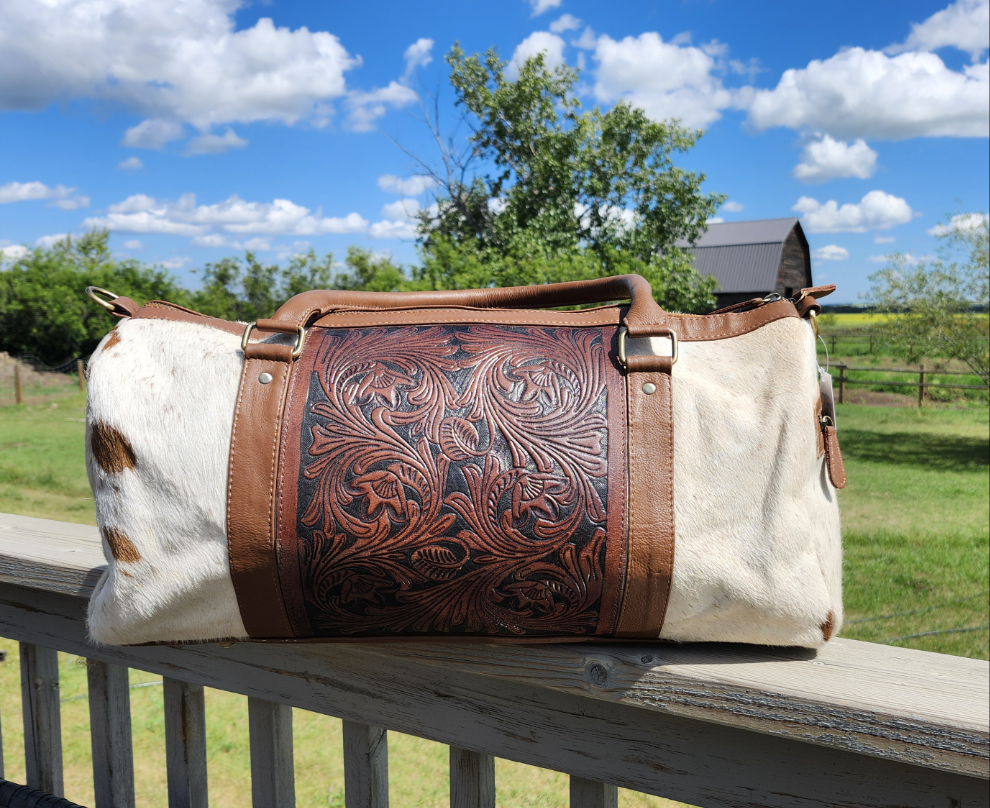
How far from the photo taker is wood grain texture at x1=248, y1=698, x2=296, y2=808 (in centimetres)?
119

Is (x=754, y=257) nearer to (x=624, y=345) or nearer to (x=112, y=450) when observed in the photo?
(x=624, y=345)

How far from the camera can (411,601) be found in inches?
32.6

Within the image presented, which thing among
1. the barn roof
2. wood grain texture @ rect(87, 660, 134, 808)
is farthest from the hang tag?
the barn roof

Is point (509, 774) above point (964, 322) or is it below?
below

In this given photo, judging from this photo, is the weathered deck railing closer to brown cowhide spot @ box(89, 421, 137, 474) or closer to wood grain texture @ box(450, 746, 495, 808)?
wood grain texture @ box(450, 746, 495, 808)

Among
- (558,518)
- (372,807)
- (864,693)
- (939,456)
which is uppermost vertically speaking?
(558,518)

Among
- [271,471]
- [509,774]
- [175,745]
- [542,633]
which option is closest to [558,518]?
[542,633]

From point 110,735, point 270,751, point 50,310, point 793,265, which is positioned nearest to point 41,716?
point 110,735

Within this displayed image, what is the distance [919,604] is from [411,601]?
5478 millimetres

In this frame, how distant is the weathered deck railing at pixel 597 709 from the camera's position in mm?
753

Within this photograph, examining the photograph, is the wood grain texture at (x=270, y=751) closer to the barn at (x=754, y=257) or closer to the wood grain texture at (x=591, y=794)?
the wood grain texture at (x=591, y=794)

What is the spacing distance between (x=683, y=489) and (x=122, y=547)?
0.65m

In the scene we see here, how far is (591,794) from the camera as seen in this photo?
97 cm

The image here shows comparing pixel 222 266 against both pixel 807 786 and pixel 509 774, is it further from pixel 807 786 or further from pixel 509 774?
pixel 807 786
